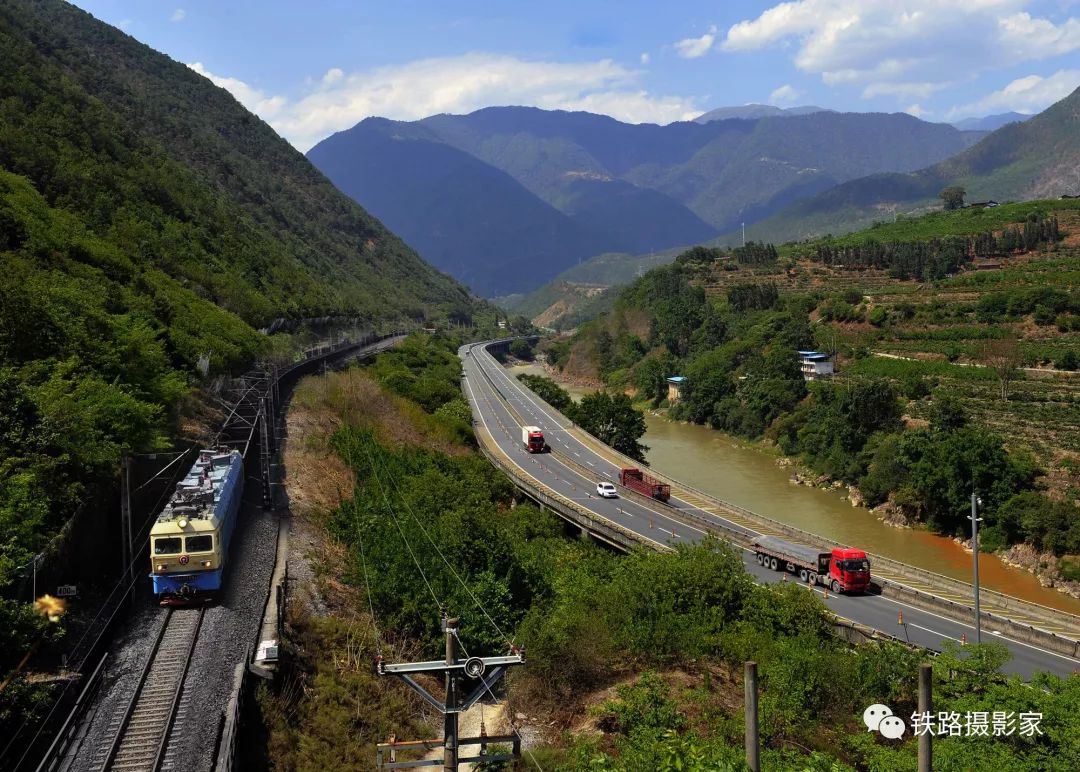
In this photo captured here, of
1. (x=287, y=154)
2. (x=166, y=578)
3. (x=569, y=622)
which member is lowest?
(x=569, y=622)

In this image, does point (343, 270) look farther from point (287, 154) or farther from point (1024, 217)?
point (1024, 217)

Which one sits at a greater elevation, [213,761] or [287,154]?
[287,154]

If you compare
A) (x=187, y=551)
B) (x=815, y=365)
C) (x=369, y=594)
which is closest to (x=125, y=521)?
(x=187, y=551)

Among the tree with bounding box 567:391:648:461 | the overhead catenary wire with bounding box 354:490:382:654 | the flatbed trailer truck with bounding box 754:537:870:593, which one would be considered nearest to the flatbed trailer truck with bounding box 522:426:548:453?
the tree with bounding box 567:391:648:461

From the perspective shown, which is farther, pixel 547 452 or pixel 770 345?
pixel 770 345

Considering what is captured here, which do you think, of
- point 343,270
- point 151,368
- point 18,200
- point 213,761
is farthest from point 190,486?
point 343,270

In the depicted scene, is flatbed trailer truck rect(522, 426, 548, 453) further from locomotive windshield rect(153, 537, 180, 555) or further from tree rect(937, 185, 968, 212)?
tree rect(937, 185, 968, 212)
